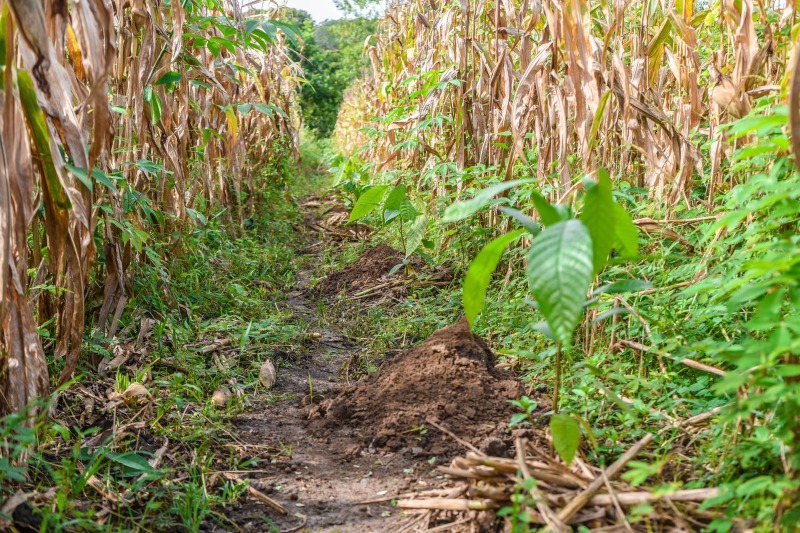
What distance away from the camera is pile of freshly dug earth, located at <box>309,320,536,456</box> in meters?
2.11

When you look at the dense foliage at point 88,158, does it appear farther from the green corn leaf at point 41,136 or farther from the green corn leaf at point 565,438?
the green corn leaf at point 565,438

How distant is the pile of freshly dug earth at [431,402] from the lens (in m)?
2.11

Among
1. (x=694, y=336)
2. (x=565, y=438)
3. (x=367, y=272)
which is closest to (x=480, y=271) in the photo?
(x=565, y=438)

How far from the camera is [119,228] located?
258cm

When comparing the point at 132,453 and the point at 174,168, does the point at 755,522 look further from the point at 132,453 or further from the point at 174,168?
the point at 174,168

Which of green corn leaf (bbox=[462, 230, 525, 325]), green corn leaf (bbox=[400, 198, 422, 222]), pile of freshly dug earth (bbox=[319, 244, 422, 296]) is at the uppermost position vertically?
green corn leaf (bbox=[462, 230, 525, 325])

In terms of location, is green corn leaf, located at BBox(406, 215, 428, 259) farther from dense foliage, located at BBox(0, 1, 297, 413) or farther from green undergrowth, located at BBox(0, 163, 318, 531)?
dense foliage, located at BBox(0, 1, 297, 413)

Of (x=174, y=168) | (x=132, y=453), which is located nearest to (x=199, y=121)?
(x=174, y=168)

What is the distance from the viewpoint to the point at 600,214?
1.45 metres

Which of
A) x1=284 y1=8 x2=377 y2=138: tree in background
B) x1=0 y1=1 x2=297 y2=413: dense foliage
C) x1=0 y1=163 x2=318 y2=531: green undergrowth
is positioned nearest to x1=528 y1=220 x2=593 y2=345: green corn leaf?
x1=0 y1=163 x2=318 y2=531: green undergrowth

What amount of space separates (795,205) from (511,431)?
100 centimetres

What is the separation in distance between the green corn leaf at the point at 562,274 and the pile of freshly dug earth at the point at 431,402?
2.30 ft

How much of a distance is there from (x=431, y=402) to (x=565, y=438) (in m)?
0.80

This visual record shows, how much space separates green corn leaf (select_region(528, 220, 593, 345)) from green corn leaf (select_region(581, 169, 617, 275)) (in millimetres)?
126
